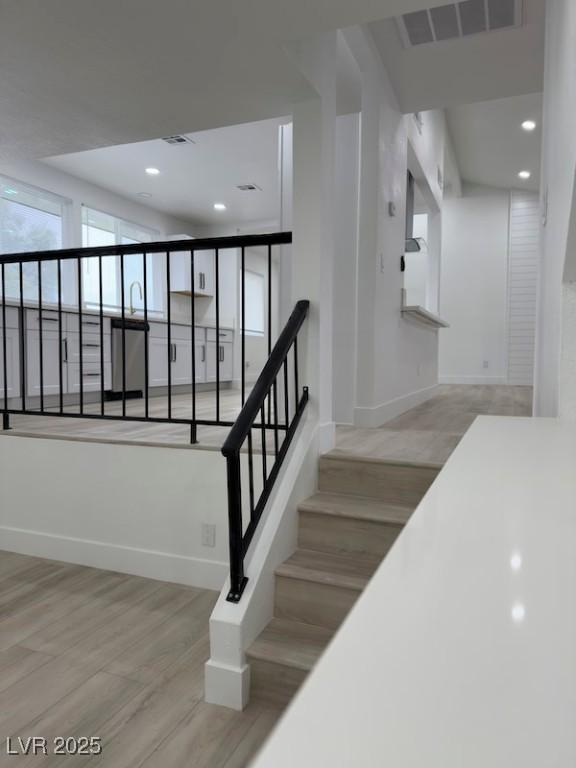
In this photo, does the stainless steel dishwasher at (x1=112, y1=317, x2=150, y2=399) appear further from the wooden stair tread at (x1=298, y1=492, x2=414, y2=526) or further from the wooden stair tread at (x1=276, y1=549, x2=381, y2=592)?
the wooden stair tread at (x1=276, y1=549, x2=381, y2=592)

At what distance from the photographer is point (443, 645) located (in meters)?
0.37

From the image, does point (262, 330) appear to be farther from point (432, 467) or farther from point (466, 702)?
point (466, 702)

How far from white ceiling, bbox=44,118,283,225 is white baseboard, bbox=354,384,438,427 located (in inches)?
103

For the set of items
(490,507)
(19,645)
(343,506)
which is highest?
(490,507)

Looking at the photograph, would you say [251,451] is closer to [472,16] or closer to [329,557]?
[329,557]

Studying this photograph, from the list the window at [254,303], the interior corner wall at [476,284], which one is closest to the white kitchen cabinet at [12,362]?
the window at [254,303]

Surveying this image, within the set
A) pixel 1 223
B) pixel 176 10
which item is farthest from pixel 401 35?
pixel 1 223

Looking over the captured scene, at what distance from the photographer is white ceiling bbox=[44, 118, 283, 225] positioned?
16.6 feet

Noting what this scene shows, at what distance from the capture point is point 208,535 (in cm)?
243

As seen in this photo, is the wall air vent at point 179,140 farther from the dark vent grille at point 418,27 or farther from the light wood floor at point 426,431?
the light wood floor at point 426,431

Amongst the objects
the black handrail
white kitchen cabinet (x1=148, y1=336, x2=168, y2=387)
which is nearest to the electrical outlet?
the black handrail

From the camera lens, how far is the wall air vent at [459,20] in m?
2.83

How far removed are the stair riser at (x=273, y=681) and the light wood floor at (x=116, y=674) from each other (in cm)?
4

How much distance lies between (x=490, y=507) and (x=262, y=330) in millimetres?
9092
